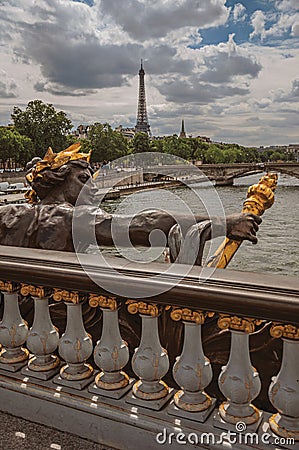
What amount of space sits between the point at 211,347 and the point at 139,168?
3.93 ft

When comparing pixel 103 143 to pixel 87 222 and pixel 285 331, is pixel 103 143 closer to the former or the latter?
pixel 87 222

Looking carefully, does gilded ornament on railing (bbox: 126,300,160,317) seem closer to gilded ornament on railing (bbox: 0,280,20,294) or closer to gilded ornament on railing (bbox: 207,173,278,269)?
gilded ornament on railing (bbox: 0,280,20,294)

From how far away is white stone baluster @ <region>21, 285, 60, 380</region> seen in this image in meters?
2.14

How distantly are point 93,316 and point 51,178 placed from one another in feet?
3.74

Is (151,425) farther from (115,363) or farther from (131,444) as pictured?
(115,363)

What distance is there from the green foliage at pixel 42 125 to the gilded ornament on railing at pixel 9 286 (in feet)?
163

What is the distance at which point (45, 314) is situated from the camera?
215 cm

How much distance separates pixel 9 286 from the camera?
7.07 feet

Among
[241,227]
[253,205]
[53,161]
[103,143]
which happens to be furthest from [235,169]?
[241,227]

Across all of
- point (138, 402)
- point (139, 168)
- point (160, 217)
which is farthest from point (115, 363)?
point (139, 168)

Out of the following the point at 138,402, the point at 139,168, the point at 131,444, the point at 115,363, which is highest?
the point at 139,168

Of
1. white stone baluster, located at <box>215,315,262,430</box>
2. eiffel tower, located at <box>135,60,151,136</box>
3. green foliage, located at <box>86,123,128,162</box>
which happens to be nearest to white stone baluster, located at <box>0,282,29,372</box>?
white stone baluster, located at <box>215,315,262,430</box>

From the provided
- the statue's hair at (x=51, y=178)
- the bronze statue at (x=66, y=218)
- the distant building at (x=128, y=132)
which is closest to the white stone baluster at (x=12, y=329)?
the bronze statue at (x=66, y=218)

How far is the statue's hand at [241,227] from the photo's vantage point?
90.4 inches
